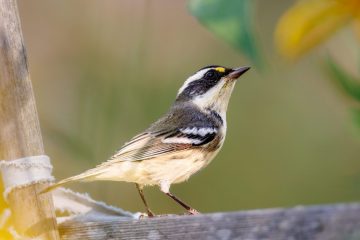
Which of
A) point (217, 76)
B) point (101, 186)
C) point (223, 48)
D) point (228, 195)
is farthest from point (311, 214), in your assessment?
point (223, 48)

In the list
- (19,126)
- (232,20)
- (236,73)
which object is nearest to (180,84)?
(236,73)

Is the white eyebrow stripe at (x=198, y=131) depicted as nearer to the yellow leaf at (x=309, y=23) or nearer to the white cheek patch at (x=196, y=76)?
the white cheek patch at (x=196, y=76)

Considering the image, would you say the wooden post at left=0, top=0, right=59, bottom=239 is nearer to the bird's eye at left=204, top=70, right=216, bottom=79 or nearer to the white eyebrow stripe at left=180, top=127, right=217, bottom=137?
the white eyebrow stripe at left=180, top=127, right=217, bottom=137

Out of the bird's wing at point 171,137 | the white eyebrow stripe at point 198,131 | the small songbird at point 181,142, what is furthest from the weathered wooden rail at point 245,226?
the white eyebrow stripe at point 198,131

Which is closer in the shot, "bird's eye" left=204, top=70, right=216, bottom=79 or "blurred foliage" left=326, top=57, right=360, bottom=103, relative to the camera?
"blurred foliage" left=326, top=57, right=360, bottom=103

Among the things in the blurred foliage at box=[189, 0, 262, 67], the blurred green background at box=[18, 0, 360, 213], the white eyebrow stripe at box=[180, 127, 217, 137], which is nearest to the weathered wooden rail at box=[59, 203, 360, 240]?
the blurred foliage at box=[189, 0, 262, 67]

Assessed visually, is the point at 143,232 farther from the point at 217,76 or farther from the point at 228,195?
the point at 228,195
